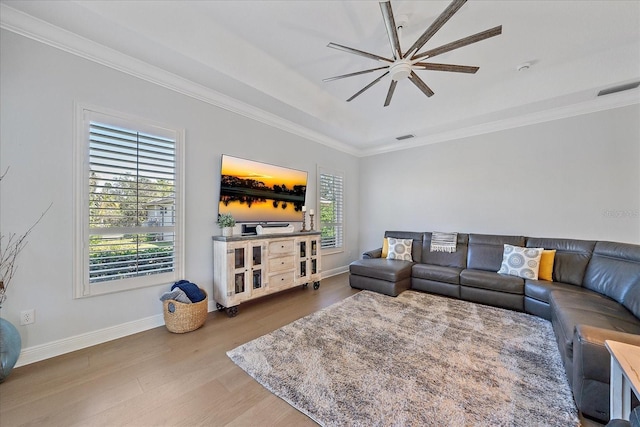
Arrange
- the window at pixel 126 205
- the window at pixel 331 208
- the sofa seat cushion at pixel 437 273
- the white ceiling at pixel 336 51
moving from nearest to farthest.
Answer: the white ceiling at pixel 336 51
the window at pixel 126 205
the sofa seat cushion at pixel 437 273
the window at pixel 331 208

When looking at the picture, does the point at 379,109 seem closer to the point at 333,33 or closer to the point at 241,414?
the point at 333,33

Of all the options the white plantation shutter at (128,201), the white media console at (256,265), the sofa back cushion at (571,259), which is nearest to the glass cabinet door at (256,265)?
the white media console at (256,265)

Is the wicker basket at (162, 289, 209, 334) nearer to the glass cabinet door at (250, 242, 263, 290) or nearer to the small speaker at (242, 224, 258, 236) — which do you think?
the glass cabinet door at (250, 242, 263, 290)

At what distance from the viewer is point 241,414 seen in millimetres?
1515

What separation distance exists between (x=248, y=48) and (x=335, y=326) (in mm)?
3286

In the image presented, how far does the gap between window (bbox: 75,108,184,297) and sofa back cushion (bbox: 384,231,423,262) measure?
3.65 m

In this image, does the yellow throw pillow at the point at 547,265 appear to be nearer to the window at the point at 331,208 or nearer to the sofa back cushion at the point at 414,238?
the sofa back cushion at the point at 414,238

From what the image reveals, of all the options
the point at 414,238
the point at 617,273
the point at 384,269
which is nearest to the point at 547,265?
the point at 617,273

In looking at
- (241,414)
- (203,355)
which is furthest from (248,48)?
(241,414)

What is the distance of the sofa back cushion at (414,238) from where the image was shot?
4.37 meters

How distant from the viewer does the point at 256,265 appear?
3.20 m

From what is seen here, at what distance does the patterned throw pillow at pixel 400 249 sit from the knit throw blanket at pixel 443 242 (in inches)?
15.2

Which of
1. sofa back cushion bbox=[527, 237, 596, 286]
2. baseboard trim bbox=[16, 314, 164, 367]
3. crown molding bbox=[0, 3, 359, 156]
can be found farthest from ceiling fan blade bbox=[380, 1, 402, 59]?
baseboard trim bbox=[16, 314, 164, 367]

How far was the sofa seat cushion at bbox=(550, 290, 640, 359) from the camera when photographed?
1754 millimetres
